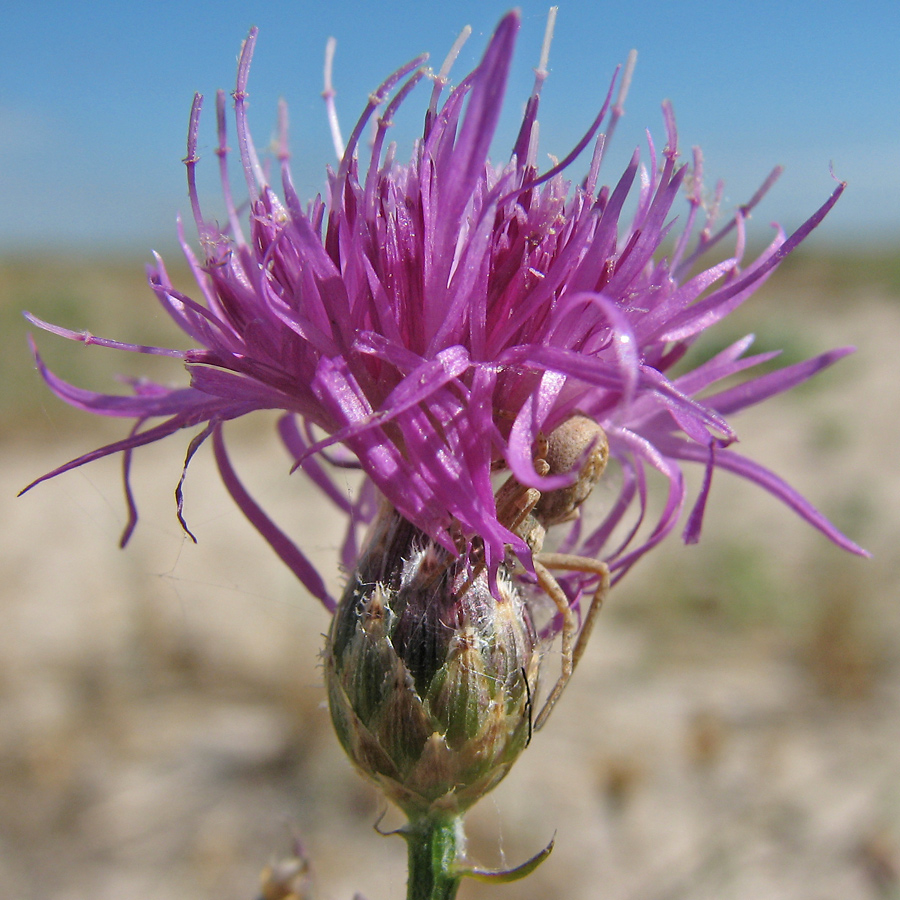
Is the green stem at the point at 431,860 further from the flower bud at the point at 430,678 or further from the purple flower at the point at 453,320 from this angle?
the purple flower at the point at 453,320

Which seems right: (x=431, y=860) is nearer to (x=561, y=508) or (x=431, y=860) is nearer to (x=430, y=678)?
(x=430, y=678)

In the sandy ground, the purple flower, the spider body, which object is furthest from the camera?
the sandy ground

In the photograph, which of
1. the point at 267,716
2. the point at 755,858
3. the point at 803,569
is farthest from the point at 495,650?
the point at 803,569

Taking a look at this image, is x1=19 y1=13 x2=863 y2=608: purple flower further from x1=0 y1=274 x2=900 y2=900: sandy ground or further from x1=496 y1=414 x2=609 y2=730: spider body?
x1=0 y1=274 x2=900 y2=900: sandy ground

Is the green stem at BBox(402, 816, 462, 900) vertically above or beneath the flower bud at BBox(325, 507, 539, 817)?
beneath

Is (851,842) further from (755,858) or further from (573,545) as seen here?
(573,545)

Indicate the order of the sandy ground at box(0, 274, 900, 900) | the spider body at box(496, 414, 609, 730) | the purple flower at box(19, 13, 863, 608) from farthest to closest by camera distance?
the sandy ground at box(0, 274, 900, 900), the spider body at box(496, 414, 609, 730), the purple flower at box(19, 13, 863, 608)

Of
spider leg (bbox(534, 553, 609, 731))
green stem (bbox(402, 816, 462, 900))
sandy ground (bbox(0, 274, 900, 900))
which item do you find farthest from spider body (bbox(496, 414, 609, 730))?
sandy ground (bbox(0, 274, 900, 900))
